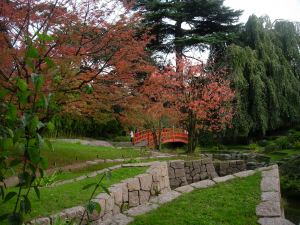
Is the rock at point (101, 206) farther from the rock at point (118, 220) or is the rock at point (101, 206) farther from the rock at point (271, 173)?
the rock at point (271, 173)

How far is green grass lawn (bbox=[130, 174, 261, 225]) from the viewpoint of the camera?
4901 millimetres

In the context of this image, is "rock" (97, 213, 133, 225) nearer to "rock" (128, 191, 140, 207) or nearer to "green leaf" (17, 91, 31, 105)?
"rock" (128, 191, 140, 207)

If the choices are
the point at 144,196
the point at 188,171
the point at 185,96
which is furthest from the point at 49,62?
the point at 185,96

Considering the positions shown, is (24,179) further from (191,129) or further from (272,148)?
(272,148)

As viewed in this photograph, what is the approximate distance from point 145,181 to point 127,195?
92cm

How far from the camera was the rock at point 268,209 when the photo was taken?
5061 mm

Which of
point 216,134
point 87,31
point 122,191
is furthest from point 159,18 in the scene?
point 122,191

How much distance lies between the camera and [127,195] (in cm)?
642

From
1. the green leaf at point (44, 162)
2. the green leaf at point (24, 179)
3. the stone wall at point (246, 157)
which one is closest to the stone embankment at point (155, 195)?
the green leaf at point (24, 179)

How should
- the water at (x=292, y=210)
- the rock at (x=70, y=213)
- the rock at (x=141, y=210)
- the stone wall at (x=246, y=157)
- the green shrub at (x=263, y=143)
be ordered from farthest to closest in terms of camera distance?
1. the green shrub at (x=263, y=143)
2. the stone wall at (x=246, y=157)
3. the water at (x=292, y=210)
4. the rock at (x=141, y=210)
5. the rock at (x=70, y=213)

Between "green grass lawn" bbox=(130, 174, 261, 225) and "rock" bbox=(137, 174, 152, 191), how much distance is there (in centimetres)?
116

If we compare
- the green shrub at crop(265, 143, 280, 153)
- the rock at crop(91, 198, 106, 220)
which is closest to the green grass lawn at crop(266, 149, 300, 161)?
the green shrub at crop(265, 143, 280, 153)

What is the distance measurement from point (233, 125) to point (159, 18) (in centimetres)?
799

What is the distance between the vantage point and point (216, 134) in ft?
71.3
